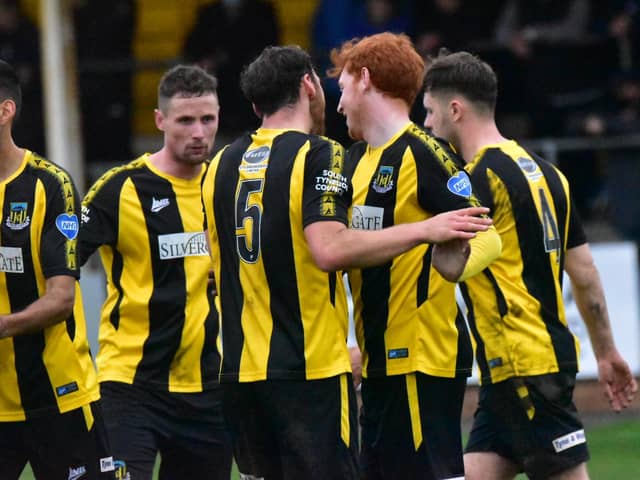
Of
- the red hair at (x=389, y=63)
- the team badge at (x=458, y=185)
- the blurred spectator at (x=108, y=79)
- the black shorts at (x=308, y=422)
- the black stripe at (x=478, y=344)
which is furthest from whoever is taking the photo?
the blurred spectator at (x=108, y=79)

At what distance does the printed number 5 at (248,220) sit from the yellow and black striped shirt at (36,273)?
791 millimetres

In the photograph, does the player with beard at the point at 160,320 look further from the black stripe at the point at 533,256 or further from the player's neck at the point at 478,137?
the black stripe at the point at 533,256

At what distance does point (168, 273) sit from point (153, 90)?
814cm

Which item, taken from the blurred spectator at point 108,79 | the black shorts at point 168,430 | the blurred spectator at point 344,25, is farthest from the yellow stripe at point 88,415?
the blurred spectator at point 108,79

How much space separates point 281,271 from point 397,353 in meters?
0.65

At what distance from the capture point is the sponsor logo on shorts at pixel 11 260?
5863 mm

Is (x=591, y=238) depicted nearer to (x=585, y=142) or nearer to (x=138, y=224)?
(x=585, y=142)

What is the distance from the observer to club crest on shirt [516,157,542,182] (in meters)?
6.24

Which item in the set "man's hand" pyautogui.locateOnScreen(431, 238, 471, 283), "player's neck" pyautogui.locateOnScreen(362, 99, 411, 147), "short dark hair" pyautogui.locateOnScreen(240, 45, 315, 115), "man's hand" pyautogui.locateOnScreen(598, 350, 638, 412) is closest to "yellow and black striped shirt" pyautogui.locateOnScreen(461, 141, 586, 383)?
"man's hand" pyautogui.locateOnScreen(598, 350, 638, 412)

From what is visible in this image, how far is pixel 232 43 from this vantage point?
13.1 meters

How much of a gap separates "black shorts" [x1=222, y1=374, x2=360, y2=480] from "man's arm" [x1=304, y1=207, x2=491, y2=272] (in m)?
0.52

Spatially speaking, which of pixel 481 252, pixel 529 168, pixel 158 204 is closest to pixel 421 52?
pixel 158 204

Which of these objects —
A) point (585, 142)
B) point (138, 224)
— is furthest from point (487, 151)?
point (585, 142)

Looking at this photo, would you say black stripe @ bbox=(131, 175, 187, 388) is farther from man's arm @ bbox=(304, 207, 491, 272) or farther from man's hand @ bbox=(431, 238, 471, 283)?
man's hand @ bbox=(431, 238, 471, 283)
